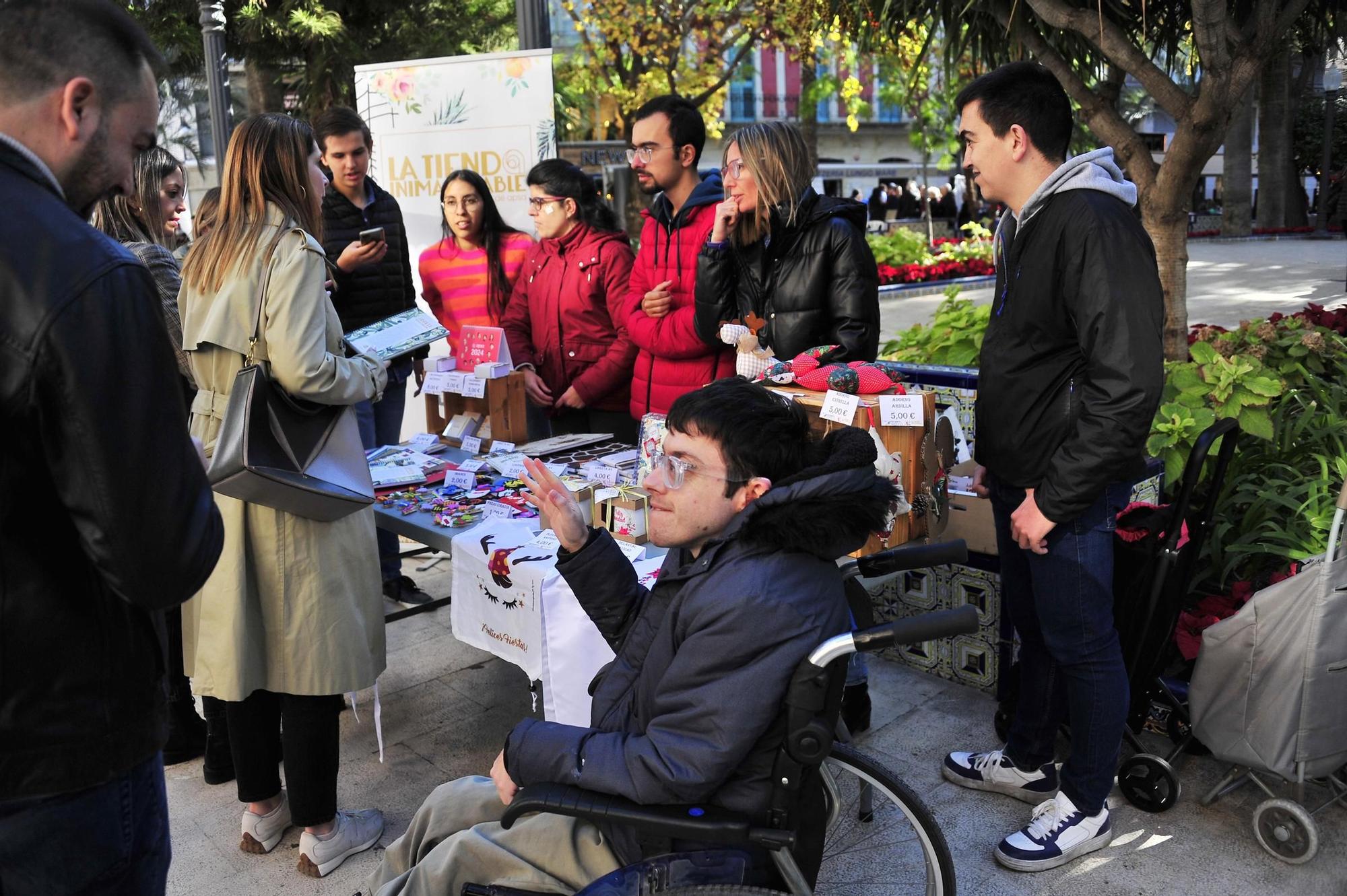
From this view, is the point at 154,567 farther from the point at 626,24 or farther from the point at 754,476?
the point at 626,24

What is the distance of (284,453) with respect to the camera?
257 centimetres

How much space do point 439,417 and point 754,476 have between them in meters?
2.61

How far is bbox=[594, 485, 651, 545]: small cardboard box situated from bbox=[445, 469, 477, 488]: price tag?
0.67 m

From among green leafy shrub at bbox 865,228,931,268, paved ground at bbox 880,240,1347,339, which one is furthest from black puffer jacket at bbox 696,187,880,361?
green leafy shrub at bbox 865,228,931,268

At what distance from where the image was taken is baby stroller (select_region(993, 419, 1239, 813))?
2.85 metres

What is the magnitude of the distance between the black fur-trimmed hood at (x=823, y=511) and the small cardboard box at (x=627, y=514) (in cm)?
111

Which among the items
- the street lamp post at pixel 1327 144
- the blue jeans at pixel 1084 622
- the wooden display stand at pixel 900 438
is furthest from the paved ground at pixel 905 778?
the street lamp post at pixel 1327 144

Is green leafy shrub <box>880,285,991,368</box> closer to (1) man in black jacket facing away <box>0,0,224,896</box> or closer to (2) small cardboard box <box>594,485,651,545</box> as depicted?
(2) small cardboard box <box>594,485,651,545</box>

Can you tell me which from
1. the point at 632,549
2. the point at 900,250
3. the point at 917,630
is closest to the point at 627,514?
the point at 632,549

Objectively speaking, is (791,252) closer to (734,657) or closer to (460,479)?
(460,479)

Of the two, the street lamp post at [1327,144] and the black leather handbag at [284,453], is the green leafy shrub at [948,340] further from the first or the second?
the street lamp post at [1327,144]

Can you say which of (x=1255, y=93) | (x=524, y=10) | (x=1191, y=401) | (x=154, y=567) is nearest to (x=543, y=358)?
(x=524, y=10)

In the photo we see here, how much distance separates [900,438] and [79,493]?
213 cm

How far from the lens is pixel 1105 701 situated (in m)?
2.64
